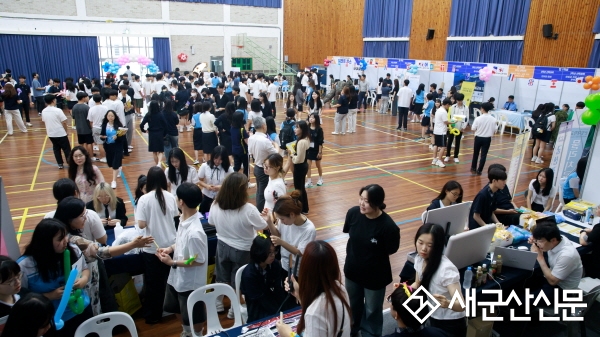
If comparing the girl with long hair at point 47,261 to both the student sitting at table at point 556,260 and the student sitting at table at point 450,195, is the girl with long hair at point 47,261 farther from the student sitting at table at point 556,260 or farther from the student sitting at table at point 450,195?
the student sitting at table at point 556,260

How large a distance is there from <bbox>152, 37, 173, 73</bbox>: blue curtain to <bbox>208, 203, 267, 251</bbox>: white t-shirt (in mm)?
21349

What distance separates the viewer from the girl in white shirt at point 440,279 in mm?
3127

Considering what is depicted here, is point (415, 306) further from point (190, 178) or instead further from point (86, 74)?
point (86, 74)

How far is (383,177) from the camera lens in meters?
9.10

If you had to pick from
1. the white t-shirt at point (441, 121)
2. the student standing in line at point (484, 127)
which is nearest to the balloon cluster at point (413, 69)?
the white t-shirt at point (441, 121)

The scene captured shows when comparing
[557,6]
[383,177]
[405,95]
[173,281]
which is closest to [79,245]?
[173,281]

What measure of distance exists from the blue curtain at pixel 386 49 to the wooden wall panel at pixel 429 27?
58 centimetres

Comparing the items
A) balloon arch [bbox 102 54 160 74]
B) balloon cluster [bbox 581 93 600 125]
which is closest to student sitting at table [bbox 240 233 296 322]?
balloon cluster [bbox 581 93 600 125]

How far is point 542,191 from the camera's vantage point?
230 inches

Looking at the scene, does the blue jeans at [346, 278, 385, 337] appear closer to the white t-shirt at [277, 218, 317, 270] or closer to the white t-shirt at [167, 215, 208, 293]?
the white t-shirt at [277, 218, 317, 270]

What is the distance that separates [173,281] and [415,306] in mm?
2143

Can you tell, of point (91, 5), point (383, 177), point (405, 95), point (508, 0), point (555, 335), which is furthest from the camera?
point (91, 5)

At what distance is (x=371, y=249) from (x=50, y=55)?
72.9 feet

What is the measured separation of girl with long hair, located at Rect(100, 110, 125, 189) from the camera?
7469mm
